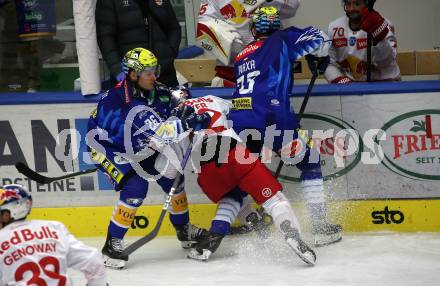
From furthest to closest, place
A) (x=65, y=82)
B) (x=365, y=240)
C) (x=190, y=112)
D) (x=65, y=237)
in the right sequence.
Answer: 1. (x=65, y=82)
2. (x=365, y=240)
3. (x=190, y=112)
4. (x=65, y=237)

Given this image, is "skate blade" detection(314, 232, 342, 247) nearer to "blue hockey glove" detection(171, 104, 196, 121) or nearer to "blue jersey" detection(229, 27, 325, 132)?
"blue jersey" detection(229, 27, 325, 132)

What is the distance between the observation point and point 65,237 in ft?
14.5

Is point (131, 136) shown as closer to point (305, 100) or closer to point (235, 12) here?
point (305, 100)

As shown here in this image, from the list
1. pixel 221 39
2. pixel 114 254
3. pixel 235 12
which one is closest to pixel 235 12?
pixel 235 12

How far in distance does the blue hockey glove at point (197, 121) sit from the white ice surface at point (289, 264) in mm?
741

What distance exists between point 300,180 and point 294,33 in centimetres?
88

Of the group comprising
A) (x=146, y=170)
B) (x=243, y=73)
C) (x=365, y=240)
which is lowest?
(x=365, y=240)

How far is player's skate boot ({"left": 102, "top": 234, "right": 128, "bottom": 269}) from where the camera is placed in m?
6.19

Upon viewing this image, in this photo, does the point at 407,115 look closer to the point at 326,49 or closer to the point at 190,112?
→ the point at 326,49

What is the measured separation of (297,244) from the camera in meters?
5.95

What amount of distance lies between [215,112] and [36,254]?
2155 mm

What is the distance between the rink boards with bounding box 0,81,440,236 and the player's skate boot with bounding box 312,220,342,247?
0.23 metres

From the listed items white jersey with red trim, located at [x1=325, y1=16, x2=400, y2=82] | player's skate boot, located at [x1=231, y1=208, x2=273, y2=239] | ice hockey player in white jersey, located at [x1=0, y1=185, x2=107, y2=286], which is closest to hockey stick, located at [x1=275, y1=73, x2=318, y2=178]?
player's skate boot, located at [x1=231, y1=208, x2=273, y2=239]

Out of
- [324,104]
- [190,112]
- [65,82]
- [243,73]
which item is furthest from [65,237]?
[65,82]
